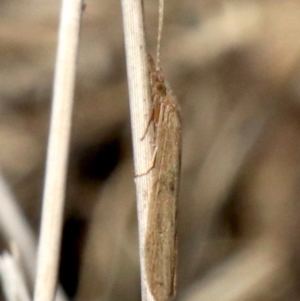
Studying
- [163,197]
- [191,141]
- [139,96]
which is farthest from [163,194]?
[191,141]

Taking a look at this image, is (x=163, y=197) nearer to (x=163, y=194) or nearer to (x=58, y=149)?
(x=163, y=194)

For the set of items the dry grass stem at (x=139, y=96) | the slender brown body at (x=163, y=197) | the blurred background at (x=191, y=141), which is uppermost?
the dry grass stem at (x=139, y=96)

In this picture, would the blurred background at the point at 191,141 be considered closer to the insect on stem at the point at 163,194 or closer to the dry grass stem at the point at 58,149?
the insect on stem at the point at 163,194

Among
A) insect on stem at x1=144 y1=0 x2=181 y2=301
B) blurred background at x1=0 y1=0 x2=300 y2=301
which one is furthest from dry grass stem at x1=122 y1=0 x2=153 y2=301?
blurred background at x1=0 y1=0 x2=300 y2=301

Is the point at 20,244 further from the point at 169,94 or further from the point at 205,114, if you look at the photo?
the point at 205,114

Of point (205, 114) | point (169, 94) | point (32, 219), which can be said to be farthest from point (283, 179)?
point (169, 94)

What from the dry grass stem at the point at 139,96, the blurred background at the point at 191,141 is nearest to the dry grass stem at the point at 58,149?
the dry grass stem at the point at 139,96
